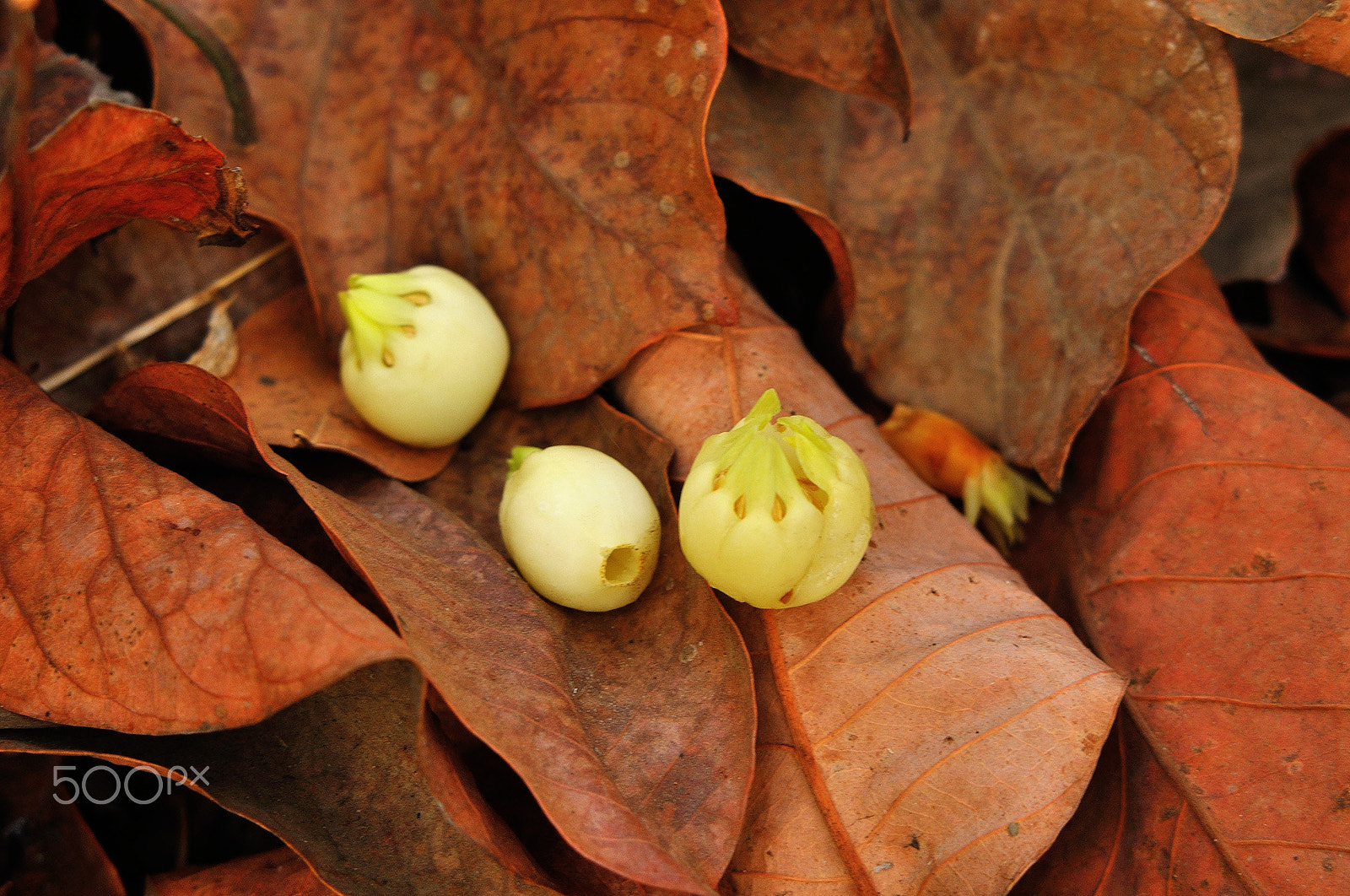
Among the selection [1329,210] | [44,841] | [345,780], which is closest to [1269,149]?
[1329,210]

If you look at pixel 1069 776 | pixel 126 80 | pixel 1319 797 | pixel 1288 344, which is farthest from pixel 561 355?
pixel 1288 344

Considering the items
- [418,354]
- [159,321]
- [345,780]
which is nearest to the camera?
[345,780]

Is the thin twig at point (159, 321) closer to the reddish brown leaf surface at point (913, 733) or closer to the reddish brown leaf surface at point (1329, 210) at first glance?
the reddish brown leaf surface at point (913, 733)

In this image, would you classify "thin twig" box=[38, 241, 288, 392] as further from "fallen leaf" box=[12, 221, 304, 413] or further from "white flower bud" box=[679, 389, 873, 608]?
"white flower bud" box=[679, 389, 873, 608]

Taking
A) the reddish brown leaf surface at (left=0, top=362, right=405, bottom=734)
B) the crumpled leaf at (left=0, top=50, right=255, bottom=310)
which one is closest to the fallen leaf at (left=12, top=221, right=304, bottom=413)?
the crumpled leaf at (left=0, top=50, right=255, bottom=310)

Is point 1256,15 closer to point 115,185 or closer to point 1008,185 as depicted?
point 1008,185

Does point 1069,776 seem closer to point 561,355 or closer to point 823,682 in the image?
point 823,682

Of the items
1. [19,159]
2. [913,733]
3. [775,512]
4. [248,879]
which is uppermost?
[19,159]
